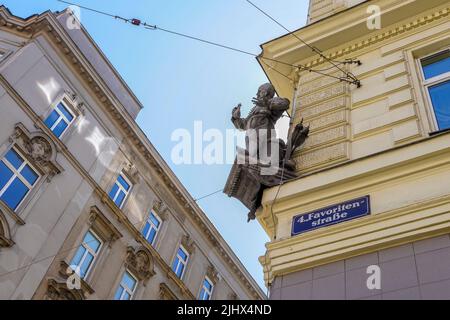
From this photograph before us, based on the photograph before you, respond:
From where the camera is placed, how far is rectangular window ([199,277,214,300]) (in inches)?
914

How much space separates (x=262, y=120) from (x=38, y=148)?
11.0 meters

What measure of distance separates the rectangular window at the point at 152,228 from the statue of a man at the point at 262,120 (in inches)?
548

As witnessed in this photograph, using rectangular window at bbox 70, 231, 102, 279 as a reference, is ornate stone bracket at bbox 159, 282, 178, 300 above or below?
above

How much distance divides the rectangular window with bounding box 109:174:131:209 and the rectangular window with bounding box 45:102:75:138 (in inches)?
121

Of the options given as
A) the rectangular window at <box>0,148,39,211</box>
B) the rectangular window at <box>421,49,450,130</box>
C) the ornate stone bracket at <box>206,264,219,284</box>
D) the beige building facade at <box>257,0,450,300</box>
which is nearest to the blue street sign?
the beige building facade at <box>257,0,450,300</box>

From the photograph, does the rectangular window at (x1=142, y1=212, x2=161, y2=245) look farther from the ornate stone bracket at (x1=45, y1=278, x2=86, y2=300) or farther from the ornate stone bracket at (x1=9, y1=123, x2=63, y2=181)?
the ornate stone bracket at (x1=9, y1=123, x2=63, y2=181)

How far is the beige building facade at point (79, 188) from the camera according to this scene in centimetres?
1485

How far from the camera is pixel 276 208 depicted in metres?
5.73

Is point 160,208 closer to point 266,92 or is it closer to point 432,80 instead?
point 266,92

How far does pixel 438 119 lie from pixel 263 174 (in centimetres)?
218

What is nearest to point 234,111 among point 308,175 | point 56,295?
point 308,175

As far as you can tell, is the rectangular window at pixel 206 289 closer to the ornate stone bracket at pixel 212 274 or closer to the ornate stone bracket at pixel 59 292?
the ornate stone bracket at pixel 212 274

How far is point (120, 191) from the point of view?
19.7 metres
